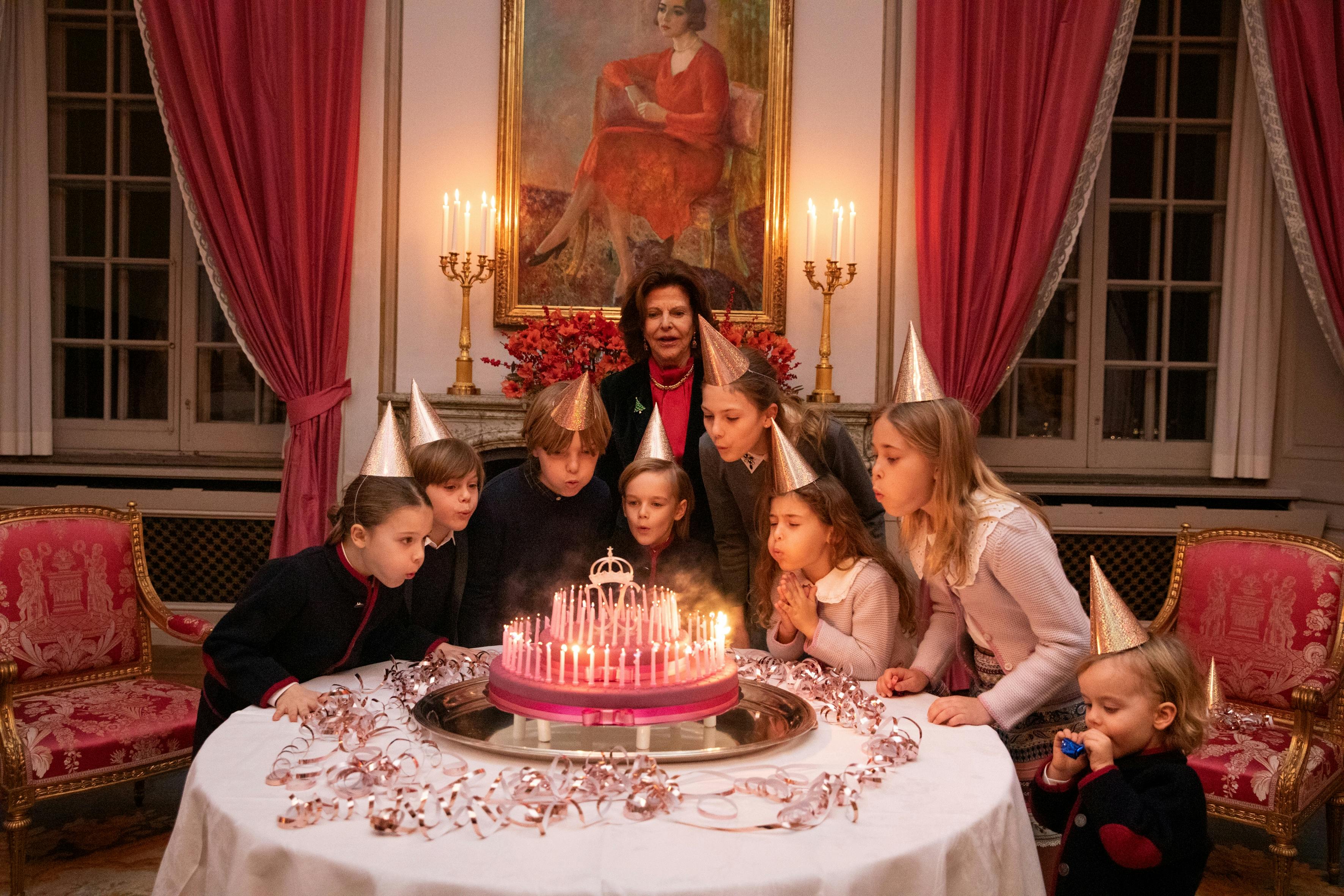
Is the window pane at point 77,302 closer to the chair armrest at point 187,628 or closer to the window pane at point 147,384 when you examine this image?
the window pane at point 147,384

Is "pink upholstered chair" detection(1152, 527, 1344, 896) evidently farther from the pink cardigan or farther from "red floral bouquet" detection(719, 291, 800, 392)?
"red floral bouquet" detection(719, 291, 800, 392)

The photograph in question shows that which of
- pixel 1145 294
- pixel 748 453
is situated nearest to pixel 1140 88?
pixel 1145 294

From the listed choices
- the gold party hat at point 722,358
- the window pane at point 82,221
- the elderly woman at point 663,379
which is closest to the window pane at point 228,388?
the window pane at point 82,221

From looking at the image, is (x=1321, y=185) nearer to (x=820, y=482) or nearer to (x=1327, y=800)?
(x=1327, y=800)

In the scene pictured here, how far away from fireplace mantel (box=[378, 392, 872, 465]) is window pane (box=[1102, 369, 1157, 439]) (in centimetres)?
158

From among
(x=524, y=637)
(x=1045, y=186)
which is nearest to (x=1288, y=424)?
(x=1045, y=186)

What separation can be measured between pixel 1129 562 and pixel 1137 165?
2.17 m

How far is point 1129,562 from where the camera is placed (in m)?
5.51

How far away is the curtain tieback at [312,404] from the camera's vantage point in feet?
17.4

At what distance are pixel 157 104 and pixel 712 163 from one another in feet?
9.16

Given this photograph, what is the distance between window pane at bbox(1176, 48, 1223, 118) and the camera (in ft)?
18.9

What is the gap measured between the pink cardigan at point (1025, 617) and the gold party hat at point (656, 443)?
860 millimetres

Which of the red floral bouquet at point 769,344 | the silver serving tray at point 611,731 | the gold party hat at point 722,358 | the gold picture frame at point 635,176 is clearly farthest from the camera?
the gold picture frame at point 635,176

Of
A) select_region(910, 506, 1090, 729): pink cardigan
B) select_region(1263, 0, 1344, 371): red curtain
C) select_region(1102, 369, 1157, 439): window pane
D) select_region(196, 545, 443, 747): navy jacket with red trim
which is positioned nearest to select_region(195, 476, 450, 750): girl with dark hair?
select_region(196, 545, 443, 747): navy jacket with red trim
